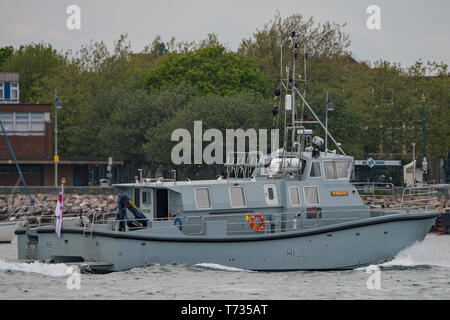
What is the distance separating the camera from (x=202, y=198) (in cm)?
2633

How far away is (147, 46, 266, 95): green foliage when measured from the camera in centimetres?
6594

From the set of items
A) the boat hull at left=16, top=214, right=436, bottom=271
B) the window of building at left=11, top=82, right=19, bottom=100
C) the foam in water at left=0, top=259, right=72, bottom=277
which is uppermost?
the window of building at left=11, top=82, right=19, bottom=100

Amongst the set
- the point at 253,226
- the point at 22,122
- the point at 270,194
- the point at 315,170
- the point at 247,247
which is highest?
the point at 22,122

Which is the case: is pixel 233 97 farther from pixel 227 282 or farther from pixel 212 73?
pixel 227 282

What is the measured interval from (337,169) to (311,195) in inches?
53.8

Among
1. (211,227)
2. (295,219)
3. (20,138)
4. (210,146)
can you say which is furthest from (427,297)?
(20,138)

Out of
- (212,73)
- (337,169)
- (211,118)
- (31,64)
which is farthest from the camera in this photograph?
(31,64)

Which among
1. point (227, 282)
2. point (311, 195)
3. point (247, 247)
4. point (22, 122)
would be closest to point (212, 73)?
point (22, 122)

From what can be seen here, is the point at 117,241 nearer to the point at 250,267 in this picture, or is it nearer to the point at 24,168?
the point at 250,267

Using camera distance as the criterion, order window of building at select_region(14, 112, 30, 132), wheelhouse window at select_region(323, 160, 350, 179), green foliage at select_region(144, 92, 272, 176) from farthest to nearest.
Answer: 1. window of building at select_region(14, 112, 30, 132)
2. green foliage at select_region(144, 92, 272, 176)
3. wheelhouse window at select_region(323, 160, 350, 179)

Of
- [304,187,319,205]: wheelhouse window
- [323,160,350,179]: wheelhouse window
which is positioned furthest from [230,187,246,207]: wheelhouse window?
[323,160,350,179]: wheelhouse window

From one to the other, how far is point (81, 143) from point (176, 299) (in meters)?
49.8

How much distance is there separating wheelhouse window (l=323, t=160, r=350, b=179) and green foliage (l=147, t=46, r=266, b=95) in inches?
1454

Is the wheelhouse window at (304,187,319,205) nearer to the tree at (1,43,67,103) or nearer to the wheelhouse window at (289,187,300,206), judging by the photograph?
the wheelhouse window at (289,187,300,206)
